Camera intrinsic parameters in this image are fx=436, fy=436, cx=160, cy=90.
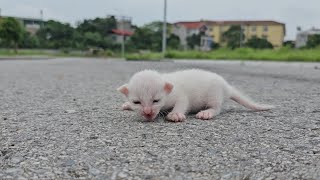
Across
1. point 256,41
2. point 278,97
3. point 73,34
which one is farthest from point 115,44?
point 278,97

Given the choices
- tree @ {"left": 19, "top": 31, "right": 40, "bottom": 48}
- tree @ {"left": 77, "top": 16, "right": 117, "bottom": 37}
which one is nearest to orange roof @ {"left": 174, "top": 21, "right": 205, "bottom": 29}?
tree @ {"left": 77, "top": 16, "right": 117, "bottom": 37}

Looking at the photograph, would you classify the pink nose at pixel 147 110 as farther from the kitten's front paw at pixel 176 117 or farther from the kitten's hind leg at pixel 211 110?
the kitten's hind leg at pixel 211 110

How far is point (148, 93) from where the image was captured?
2.79 metres

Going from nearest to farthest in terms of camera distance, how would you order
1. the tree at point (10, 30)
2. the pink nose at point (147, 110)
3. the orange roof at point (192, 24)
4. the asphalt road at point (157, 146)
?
the asphalt road at point (157, 146)
the pink nose at point (147, 110)
the tree at point (10, 30)
the orange roof at point (192, 24)

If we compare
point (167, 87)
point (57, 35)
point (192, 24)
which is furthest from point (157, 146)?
point (192, 24)

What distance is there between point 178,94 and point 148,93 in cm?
35

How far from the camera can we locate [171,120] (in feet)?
9.54

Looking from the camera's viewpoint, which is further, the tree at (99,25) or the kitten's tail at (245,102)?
the tree at (99,25)

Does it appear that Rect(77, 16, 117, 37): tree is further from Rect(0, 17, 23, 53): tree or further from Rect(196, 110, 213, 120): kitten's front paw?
Rect(196, 110, 213, 120): kitten's front paw

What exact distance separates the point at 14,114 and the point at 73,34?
4957 centimetres

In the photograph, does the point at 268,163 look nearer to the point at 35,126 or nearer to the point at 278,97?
the point at 35,126

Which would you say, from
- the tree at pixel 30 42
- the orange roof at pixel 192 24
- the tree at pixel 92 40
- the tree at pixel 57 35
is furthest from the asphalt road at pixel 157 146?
the orange roof at pixel 192 24

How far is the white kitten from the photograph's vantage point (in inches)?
111

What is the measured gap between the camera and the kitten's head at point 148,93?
2.80 meters
